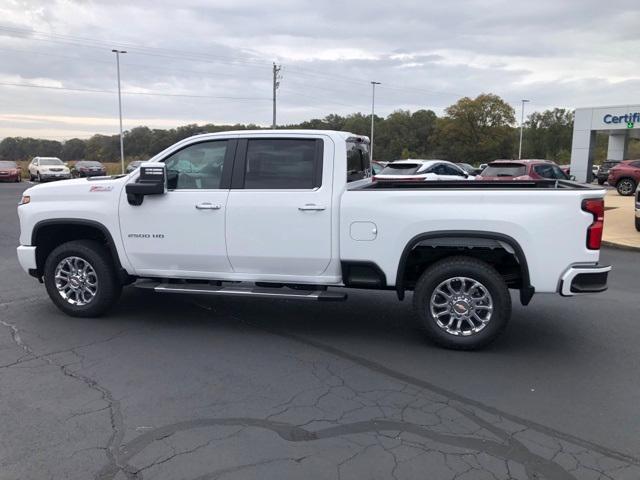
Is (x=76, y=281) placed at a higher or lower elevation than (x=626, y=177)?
lower

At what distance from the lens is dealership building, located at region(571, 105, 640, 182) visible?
3412cm

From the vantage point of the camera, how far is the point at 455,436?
3611 millimetres

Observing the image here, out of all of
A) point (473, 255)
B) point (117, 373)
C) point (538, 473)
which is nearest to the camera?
point (538, 473)

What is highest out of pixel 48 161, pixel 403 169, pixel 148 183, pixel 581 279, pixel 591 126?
pixel 591 126

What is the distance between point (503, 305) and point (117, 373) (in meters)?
3.29

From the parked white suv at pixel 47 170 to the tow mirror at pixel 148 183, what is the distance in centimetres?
3278

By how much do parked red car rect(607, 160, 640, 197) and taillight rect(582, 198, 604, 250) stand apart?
21.6 m

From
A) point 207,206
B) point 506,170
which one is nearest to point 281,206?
point 207,206

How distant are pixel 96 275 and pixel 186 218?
3.96 ft

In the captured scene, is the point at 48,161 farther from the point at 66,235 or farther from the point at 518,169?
the point at 66,235

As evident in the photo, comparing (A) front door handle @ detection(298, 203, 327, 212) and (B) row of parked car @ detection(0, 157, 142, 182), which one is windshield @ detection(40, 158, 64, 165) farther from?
(A) front door handle @ detection(298, 203, 327, 212)

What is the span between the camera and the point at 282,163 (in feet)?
18.5

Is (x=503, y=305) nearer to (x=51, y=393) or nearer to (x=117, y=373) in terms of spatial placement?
(x=117, y=373)

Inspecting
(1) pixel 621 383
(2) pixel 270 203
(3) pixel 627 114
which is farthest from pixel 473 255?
(3) pixel 627 114
